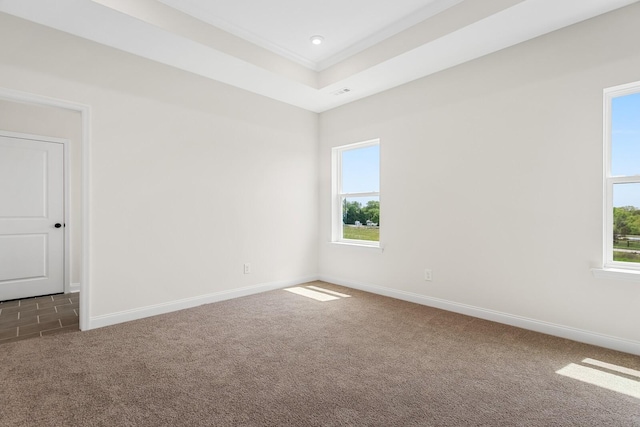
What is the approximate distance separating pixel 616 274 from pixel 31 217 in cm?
616

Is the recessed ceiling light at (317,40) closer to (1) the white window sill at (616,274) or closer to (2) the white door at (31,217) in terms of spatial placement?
(1) the white window sill at (616,274)

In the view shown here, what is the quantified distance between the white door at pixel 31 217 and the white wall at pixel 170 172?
1918mm

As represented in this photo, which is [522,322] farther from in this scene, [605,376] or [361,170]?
[361,170]

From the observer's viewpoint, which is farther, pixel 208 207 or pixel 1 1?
pixel 208 207

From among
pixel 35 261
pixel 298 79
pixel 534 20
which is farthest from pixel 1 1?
pixel 534 20

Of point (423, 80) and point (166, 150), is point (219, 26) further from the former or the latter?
point (423, 80)

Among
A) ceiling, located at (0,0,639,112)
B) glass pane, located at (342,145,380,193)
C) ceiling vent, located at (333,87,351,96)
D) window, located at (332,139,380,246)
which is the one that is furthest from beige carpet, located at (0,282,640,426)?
ceiling vent, located at (333,87,351,96)

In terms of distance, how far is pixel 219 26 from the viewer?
3094 millimetres

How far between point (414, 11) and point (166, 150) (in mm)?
2785

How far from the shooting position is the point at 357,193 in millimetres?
4602

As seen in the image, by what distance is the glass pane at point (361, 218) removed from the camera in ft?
14.5

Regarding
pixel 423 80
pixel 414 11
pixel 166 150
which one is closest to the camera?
pixel 414 11

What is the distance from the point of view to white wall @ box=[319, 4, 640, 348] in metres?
2.60

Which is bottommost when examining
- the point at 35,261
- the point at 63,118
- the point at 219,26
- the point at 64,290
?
the point at 64,290
